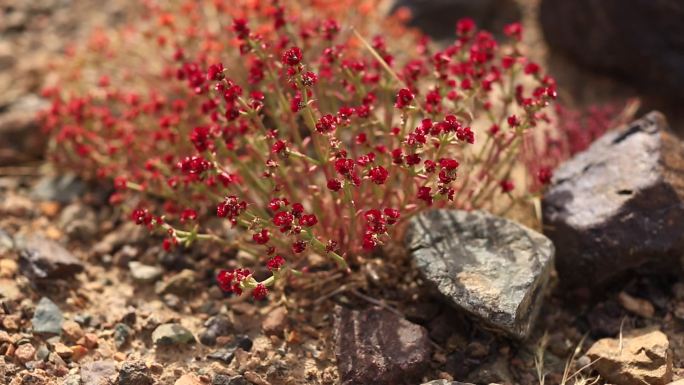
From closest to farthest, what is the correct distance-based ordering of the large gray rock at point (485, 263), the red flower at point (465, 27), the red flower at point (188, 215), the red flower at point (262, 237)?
the red flower at point (262, 237) → the large gray rock at point (485, 263) → the red flower at point (188, 215) → the red flower at point (465, 27)

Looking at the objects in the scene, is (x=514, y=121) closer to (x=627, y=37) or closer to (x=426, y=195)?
(x=426, y=195)

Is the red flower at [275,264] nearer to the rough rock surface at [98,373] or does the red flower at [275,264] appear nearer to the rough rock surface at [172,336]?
the rough rock surface at [172,336]

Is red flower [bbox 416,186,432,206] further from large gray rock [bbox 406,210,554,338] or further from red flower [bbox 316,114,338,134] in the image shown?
red flower [bbox 316,114,338,134]

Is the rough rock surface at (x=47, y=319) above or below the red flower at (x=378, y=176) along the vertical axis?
below

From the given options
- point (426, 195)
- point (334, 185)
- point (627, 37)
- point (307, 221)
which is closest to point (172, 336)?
point (307, 221)

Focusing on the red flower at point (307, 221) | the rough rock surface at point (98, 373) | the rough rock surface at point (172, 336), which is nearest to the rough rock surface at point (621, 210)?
the red flower at point (307, 221)

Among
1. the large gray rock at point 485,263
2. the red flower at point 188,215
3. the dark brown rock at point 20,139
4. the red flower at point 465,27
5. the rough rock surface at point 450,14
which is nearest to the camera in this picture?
the large gray rock at point 485,263

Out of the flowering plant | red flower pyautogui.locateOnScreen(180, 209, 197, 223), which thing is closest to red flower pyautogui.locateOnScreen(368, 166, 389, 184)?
the flowering plant
